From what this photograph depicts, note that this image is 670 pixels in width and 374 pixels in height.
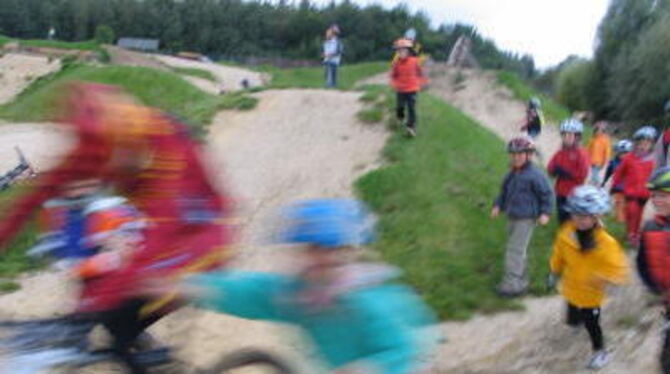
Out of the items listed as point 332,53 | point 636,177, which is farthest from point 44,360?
point 332,53

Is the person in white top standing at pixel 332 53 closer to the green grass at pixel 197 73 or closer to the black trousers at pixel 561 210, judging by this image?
the black trousers at pixel 561 210

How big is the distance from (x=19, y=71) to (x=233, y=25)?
47320 mm

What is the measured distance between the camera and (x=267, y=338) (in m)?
8.38

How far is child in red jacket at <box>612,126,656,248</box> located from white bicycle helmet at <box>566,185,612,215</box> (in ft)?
13.4

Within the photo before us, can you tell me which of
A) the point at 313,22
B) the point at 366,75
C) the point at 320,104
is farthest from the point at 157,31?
the point at 320,104

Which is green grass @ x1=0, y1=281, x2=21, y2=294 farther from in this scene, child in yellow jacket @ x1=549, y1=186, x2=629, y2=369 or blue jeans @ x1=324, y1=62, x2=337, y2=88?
blue jeans @ x1=324, y1=62, x2=337, y2=88

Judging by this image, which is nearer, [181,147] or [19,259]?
[181,147]

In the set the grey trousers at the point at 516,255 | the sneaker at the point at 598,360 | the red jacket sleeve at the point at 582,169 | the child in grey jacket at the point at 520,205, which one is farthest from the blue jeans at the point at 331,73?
the sneaker at the point at 598,360

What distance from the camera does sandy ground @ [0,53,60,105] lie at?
35375mm

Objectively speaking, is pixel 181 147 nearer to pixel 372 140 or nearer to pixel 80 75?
pixel 372 140

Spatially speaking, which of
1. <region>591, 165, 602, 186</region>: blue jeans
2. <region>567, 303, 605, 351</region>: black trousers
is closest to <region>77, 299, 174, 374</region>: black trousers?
<region>567, 303, 605, 351</region>: black trousers

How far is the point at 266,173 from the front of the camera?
42.1 ft

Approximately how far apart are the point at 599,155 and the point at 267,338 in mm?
8051

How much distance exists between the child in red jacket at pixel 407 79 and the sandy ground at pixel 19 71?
24.9 metres
